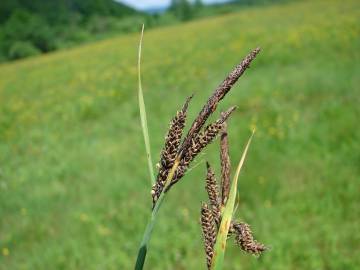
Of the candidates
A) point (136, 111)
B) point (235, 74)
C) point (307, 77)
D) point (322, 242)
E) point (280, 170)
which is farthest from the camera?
point (136, 111)

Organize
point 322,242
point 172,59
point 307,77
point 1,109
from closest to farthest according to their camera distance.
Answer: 1. point 322,242
2. point 307,77
3. point 1,109
4. point 172,59

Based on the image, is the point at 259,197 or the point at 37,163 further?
the point at 37,163

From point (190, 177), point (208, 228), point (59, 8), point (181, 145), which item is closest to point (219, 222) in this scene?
point (208, 228)

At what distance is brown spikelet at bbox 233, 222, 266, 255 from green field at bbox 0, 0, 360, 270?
4.80ft

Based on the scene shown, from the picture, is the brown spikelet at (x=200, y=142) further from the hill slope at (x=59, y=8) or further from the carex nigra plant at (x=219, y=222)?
the hill slope at (x=59, y=8)

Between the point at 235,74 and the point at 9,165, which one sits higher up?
the point at 235,74

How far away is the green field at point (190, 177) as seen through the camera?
4094 millimetres

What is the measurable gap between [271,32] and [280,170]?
37.5ft

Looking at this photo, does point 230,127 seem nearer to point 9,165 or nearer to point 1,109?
point 9,165

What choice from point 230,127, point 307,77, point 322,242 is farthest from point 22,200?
point 307,77

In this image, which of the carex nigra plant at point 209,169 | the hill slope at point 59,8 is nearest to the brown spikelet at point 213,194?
the carex nigra plant at point 209,169

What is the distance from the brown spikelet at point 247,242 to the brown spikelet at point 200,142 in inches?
5.1

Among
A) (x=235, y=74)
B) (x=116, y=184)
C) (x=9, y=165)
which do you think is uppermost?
(x=235, y=74)

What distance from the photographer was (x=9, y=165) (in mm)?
7297
